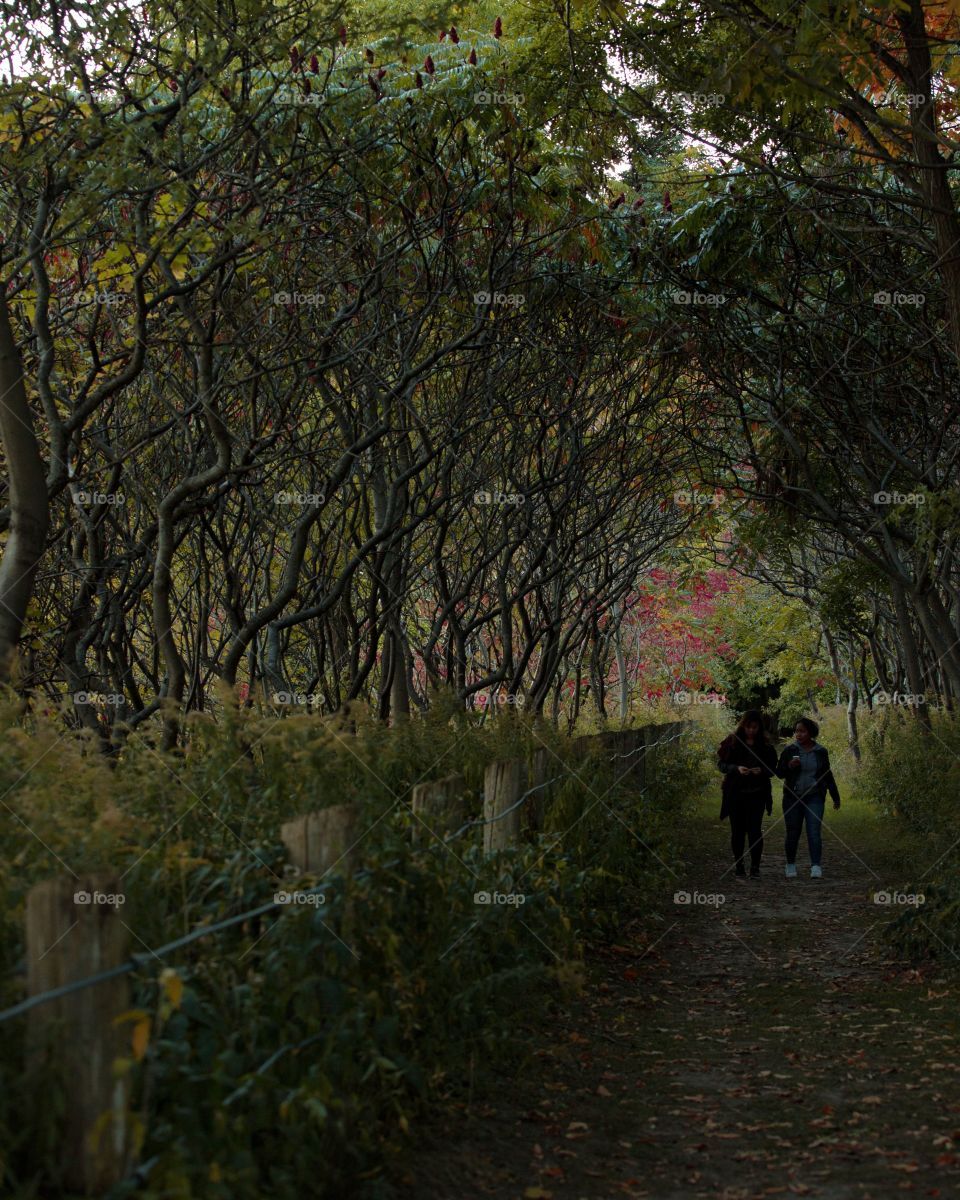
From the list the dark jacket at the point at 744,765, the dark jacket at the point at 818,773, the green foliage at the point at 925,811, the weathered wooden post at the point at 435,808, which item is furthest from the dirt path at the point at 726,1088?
the dark jacket at the point at 744,765

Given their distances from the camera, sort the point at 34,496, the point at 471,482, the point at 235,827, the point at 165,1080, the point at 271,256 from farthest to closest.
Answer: the point at 471,482 < the point at 271,256 < the point at 34,496 < the point at 235,827 < the point at 165,1080

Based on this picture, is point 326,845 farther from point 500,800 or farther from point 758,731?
point 758,731

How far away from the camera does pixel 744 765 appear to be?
1430cm

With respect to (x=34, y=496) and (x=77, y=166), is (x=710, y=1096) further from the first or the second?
(x=77, y=166)

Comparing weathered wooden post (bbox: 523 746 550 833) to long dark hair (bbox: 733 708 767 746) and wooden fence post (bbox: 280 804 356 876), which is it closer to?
wooden fence post (bbox: 280 804 356 876)

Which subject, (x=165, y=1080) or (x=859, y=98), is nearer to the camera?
(x=165, y=1080)

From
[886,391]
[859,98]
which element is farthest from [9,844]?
[886,391]

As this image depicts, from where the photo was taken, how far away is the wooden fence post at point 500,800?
749 centimetres

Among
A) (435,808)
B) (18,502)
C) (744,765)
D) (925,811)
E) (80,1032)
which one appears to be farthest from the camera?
(925,811)

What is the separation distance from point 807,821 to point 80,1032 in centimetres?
1231

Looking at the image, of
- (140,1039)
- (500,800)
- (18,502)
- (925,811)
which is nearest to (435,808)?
(500,800)

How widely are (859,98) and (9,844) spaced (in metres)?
6.76

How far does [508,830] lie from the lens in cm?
766

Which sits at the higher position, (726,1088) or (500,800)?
(500,800)
